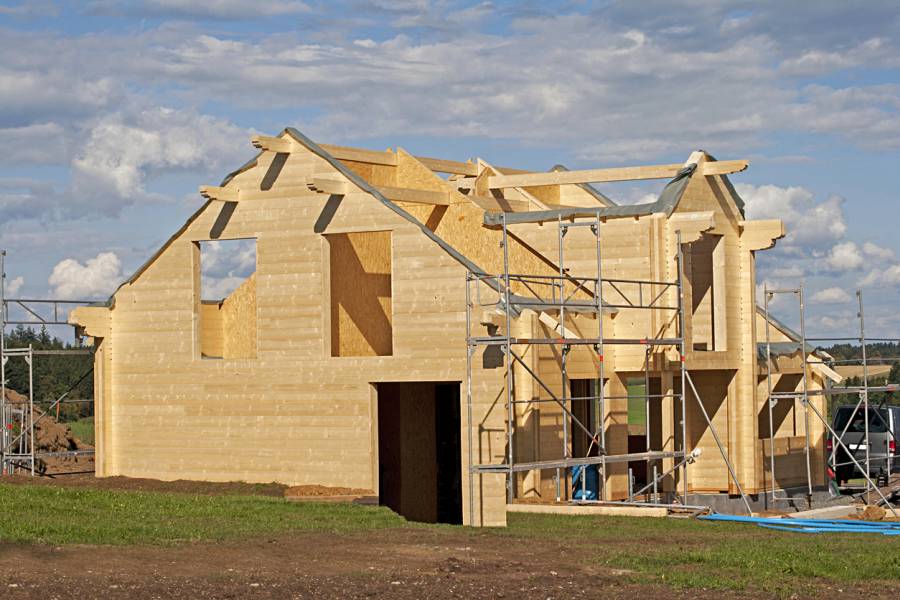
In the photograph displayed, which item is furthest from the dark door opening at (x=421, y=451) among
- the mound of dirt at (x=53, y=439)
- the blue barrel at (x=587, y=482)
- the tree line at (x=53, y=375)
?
the tree line at (x=53, y=375)

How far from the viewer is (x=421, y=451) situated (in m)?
26.4

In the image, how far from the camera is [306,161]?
76.5ft

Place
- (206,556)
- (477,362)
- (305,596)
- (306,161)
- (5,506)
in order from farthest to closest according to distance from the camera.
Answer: (306,161) → (477,362) → (5,506) → (206,556) → (305,596)

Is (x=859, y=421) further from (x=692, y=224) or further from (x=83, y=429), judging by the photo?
(x=83, y=429)

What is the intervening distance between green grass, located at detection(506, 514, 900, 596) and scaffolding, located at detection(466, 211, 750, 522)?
63.5 inches

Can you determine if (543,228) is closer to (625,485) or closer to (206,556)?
(625,485)

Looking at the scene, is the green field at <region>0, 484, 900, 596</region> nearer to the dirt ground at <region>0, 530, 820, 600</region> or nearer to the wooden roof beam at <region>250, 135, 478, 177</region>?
the dirt ground at <region>0, 530, 820, 600</region>

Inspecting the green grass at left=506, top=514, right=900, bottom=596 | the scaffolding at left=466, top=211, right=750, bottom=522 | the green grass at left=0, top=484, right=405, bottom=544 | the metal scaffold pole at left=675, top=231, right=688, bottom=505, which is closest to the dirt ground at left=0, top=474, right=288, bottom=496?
the green grass at left=0, top=484, right=405, bottom=544

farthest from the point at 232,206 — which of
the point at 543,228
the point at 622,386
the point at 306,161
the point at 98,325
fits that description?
the point at 622,386

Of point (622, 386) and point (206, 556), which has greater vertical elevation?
point (622, 386)

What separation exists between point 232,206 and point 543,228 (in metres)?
5.70

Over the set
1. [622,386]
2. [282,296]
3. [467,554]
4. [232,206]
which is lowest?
[467,554]

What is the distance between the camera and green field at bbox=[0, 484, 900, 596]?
1349 centimetres

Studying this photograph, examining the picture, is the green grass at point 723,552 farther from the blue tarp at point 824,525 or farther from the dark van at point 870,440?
the dark van at point 870,440
